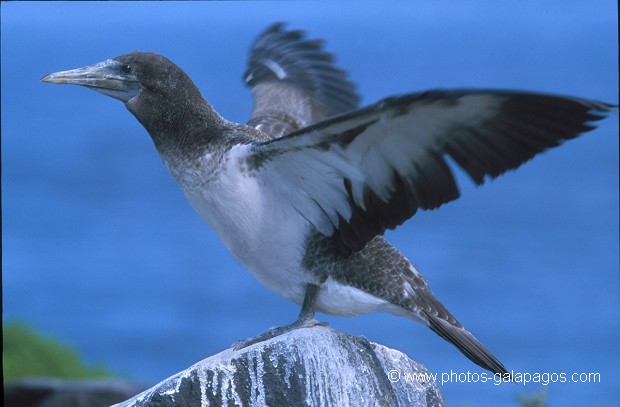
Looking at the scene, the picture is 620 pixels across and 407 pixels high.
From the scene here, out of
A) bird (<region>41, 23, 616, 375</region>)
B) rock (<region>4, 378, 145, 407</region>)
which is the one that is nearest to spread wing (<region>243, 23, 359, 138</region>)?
bird (<region>41, 23, 616, 375</region>)

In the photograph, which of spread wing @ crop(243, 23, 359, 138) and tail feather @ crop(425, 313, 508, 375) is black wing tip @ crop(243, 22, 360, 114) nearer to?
spread wing @ crop(243, 23, 359, 138)

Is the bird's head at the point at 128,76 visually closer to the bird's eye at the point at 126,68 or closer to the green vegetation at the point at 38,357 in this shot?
the bird's eye at the point at 126,68

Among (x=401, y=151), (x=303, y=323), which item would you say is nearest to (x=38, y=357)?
(x=303, y=323)

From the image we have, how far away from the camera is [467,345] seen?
5.35 meters

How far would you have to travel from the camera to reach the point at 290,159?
5016mm

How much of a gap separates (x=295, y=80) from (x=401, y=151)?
2.27m

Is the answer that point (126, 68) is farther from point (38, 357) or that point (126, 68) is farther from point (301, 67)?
point (38, 357)

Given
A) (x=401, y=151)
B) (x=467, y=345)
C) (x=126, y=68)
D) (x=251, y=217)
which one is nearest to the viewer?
(x=401, y=151)

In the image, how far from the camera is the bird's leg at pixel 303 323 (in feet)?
17.3

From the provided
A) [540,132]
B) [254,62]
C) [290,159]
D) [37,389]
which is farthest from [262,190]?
[37,389]

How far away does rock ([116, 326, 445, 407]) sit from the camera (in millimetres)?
4898

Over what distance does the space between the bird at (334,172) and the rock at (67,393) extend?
353 cm

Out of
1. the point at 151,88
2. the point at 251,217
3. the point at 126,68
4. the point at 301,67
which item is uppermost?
the point at 301,67

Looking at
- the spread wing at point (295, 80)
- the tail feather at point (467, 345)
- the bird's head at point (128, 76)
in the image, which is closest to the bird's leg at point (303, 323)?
the tail feather at point (467, 345)
